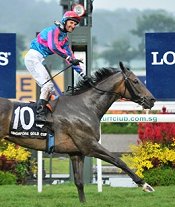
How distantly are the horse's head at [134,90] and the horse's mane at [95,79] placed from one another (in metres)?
0.15

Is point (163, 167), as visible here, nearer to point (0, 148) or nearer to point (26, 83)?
point (0, 148)

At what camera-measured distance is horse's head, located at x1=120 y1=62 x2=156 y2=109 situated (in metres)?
9.29

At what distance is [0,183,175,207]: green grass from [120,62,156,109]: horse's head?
1.10m

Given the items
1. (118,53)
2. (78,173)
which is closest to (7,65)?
(78,173)

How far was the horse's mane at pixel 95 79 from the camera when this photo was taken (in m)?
9.30

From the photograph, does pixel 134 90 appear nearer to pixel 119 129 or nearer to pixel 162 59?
pixel 162 59

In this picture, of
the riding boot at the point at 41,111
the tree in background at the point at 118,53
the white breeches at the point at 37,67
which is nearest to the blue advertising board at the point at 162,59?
the white breeches at the point at 37,67

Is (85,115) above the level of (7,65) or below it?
below

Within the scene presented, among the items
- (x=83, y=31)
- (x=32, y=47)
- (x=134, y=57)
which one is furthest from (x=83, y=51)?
(x=134, y=57)

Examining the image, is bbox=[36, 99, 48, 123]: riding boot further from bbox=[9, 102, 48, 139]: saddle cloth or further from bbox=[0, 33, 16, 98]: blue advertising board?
bbox=[0, 33, 16, 98]: blue advertising board

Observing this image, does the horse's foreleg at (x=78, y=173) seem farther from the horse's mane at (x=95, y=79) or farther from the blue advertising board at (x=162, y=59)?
the blue advertising board at (x=162, y=59)

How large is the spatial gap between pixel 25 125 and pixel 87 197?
4.37ft

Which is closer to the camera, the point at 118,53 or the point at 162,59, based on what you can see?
the point at 162,59

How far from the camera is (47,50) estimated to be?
924 cm
